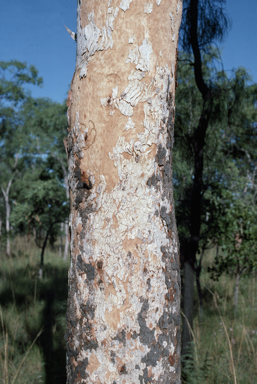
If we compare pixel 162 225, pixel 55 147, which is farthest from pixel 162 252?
pixel 55 147

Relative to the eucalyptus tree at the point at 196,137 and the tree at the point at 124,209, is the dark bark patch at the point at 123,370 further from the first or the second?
the eucalyptus tree at the point at 196,137

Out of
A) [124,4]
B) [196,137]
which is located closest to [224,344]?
[196,137]

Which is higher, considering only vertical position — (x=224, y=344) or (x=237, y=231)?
(x=237, y=231)

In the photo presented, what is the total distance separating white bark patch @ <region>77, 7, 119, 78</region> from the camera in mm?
977

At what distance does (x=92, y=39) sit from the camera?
3.32 feet

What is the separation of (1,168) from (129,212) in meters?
17.8

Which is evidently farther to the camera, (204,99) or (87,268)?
(204,99)


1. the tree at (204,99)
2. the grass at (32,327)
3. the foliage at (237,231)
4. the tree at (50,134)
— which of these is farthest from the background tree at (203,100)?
the tree at (50,134)

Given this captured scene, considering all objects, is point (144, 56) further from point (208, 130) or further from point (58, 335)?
point (58, 335)

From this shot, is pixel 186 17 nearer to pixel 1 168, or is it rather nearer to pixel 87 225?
pixel 87 225

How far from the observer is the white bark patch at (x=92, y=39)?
3.20 feet

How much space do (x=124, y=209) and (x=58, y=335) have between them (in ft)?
12.3

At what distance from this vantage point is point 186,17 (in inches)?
133

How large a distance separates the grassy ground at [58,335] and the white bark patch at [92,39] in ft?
4.62
